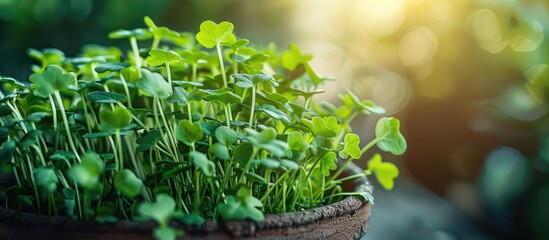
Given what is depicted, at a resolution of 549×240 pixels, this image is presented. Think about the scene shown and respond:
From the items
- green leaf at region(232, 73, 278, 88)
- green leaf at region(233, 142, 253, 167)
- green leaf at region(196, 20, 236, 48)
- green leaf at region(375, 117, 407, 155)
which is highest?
green leaf at region(196, 20, 236, 48)

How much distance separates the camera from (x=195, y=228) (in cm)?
46

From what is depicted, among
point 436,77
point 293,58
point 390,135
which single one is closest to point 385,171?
point 390,135

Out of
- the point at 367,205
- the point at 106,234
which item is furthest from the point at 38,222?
the point at 367,205

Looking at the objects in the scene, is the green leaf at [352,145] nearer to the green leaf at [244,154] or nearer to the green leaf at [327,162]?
the green leaf at [327,162]

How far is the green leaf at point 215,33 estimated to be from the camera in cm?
58

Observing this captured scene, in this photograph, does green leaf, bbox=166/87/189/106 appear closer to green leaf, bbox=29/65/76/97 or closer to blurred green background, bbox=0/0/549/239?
green leaf, bbox=29/65/76/97

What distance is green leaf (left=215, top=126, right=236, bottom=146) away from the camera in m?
0.50

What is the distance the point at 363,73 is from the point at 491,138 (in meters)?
0.48

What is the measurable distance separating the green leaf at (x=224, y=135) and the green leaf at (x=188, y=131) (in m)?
0.02

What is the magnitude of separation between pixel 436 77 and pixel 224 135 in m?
1.15

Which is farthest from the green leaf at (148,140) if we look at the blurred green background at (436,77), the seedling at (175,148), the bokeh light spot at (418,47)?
the bokeh light spot at (418,47)

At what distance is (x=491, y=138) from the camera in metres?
1.41

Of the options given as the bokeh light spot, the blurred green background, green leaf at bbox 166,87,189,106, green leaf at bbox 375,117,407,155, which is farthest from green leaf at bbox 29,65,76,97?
the bokeh light spot

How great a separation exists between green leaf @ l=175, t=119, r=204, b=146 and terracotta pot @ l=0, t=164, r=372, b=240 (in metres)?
0.09
